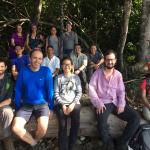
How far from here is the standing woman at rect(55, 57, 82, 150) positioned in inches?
239

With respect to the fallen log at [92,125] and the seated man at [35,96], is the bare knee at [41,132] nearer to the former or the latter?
the seated man at [35,96]

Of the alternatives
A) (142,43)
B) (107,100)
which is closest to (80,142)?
(107,100)

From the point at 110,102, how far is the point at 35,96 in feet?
4.15

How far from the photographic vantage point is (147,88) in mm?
6461

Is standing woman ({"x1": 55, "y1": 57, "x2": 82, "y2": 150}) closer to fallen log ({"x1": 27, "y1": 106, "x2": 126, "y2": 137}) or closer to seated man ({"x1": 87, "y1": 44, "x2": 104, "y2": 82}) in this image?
fallen log ({"x1": 27, "y1": 106, "x2": 126, "y2": 137})

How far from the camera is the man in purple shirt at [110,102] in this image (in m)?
6.03

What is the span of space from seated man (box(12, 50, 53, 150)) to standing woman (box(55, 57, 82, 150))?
22cm

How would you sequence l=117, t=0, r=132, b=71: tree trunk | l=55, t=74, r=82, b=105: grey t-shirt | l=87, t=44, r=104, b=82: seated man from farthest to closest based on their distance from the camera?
1. l=117, t=0, r=132, b=71: tree trunk
2. l=87, t=44, r=104, b=82: seated man
3. l=55, t=74, r=82, b=105: grey t-shirt

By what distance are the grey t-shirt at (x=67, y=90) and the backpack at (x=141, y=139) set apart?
113 centimetres

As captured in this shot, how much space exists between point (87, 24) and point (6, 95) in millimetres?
10359

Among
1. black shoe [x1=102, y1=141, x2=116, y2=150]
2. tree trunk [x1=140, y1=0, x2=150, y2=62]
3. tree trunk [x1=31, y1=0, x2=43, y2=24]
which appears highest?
tree trunk [x1=31, y1=0, x2=43, y2=24]

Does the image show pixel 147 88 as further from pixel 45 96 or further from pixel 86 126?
pixel 45 96

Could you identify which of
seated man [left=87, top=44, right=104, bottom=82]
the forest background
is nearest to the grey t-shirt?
seated man [left=87, top=44, right=104, bottom=82]

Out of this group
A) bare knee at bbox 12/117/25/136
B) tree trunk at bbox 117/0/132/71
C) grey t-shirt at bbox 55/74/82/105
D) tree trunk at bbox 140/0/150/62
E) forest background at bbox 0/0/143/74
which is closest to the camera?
bare knee at bbox 12/117/25/136
